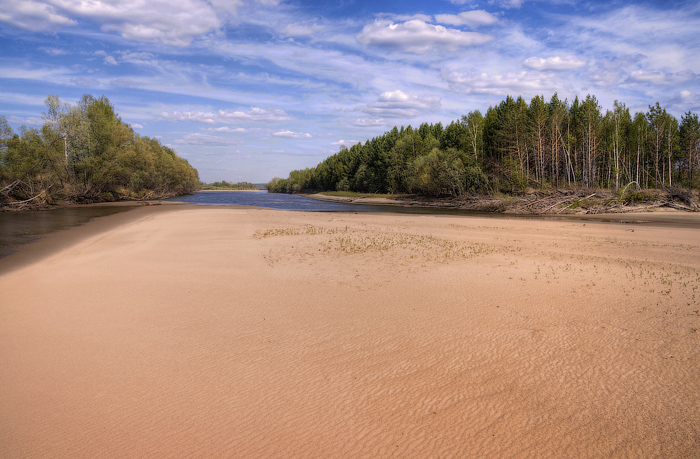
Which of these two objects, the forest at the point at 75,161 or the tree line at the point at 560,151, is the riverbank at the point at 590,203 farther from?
the forest at the point at 75,161

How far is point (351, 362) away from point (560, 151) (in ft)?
221

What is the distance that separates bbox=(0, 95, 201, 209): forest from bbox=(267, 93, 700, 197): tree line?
50112 mm

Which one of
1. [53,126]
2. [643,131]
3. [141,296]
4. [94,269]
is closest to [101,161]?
[53,126]

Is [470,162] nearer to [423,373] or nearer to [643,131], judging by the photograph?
[643,131]

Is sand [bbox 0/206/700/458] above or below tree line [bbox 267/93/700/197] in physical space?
below

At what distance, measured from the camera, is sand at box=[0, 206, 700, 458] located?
3.57 meters

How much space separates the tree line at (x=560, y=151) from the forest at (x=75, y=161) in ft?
164

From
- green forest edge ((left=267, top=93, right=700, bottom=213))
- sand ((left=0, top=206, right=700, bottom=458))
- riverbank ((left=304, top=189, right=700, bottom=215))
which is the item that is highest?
green forest edge ((left=267, top=93, right=700, bottom=213))

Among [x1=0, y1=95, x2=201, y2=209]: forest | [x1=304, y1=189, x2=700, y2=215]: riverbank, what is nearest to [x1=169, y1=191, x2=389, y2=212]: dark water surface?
[x1=0, y1=95, x2=201, y2=209]: forest

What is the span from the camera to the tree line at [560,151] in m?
52.5

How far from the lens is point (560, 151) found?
61.0 m

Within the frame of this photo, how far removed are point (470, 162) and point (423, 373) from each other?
6075cm

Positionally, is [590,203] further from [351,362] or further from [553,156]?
[351,362]

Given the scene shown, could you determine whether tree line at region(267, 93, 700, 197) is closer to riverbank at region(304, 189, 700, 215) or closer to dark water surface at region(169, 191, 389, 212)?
riverbank at region(304, 189, 700, 215)
